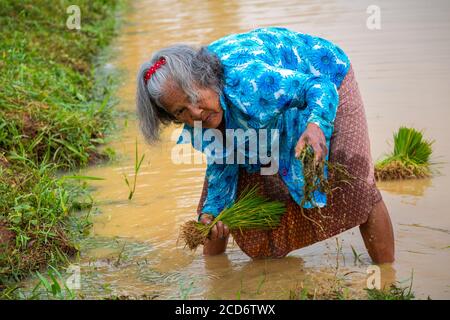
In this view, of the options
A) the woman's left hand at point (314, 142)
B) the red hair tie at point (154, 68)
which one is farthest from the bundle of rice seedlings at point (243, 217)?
the red hair tie at point (154, 68)

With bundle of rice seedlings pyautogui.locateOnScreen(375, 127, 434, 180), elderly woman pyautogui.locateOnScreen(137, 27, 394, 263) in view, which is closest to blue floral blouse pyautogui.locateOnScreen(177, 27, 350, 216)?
elderly woman pyautogui.locateOnScreen(137, 27, 394, 263)

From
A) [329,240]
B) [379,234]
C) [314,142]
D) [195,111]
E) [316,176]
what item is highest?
[195,111]

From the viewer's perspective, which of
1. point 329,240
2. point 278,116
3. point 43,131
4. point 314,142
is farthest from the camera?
point 43,131

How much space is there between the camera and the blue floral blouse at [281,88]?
3.48 m

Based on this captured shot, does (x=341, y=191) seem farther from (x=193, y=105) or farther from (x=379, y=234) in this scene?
(x=193, y=105)

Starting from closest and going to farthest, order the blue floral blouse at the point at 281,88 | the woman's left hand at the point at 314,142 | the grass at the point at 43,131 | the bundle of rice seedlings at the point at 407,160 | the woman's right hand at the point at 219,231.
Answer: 1. the woman's left hand at the point at 314,142
2. the blue floral blouse at the point at 281,88
3. the woman's right hand at the point at 219,231
4. the grass at the point at 43,131
5. the bundle of rice seedlings at the point at 407,160

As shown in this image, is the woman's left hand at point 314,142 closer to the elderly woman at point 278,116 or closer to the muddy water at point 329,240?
the elderly woman at point 278,116

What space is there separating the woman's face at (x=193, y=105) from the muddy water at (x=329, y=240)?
758 millimetres

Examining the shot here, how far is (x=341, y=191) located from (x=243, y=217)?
1.56 ft

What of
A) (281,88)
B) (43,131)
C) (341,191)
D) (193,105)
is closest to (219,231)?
(341,191)

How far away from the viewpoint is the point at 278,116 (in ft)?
12.0

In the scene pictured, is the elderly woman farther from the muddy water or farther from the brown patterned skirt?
the muddy water

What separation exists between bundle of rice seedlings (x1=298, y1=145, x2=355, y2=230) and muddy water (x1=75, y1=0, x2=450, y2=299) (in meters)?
0.42
